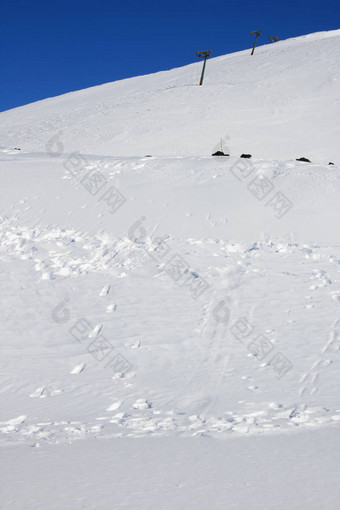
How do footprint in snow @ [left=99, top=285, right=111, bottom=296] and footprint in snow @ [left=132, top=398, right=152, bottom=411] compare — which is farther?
footprint in snow @ [left=99, top=285, right=111, bottom=296]

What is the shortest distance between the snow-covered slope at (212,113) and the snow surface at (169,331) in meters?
2.71

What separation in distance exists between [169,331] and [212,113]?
19.9 meters

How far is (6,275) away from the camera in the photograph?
9656 millimetres

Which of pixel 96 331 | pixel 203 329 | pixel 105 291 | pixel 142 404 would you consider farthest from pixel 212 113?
pixel 142 404

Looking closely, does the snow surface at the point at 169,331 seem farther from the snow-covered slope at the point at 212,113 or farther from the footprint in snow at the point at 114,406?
the snow-covered slope at the point at 212,113

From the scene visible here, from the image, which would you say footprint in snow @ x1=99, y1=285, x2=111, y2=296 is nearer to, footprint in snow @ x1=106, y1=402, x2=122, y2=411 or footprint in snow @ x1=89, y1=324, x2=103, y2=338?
footprint in snow @ x1=89, y1=324, x2=103, y2=338

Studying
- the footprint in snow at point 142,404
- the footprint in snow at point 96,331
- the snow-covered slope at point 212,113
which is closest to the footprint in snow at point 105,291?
the footprint in snow at point 96,331

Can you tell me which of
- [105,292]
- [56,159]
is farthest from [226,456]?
[56,159]

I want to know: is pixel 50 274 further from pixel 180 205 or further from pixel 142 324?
pixel 180 205

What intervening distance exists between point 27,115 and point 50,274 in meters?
26.2

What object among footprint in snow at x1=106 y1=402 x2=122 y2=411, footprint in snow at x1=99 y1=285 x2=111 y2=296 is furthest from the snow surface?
footprint in snow at x1=99 y1=285 x2=111 y2=296

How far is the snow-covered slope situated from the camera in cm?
2108

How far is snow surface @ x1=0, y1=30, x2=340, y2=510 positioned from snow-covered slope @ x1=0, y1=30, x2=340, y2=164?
2.71 m

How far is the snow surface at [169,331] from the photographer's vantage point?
12.7 ft
